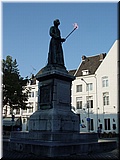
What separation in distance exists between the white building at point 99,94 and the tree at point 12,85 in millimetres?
8848

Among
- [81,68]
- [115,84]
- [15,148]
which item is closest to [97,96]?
[115,84]

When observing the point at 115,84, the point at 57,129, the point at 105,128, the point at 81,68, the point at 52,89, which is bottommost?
the point at 105,128

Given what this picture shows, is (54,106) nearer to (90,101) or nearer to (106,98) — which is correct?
(106,98)

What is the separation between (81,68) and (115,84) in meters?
10.1

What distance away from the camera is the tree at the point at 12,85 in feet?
105

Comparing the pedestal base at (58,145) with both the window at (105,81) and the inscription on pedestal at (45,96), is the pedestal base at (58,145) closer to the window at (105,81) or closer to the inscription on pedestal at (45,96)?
the inscription on pedestal at (45,96)

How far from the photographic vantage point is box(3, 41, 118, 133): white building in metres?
43.7

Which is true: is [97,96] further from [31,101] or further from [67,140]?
[67,140]

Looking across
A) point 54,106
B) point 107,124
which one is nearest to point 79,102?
point 107,124

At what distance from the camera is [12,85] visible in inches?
1275

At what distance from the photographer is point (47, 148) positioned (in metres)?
10.6

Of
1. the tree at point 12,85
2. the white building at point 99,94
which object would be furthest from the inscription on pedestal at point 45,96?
the white building at point 99,94

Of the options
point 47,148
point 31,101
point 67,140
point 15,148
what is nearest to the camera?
point 47,148

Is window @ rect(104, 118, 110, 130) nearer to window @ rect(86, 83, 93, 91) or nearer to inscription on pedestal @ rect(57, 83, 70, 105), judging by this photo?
window @ rect(86, 83, 93, 91)
